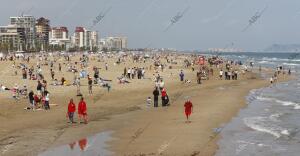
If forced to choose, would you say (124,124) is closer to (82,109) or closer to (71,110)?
(82,109)

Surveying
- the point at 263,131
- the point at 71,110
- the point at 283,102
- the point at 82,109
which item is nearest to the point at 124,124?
the point at 82,109

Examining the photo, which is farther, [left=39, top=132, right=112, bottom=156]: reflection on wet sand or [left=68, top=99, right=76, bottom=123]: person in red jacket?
[left=68, top=99, right=76, bottom=123]: person in red jacket

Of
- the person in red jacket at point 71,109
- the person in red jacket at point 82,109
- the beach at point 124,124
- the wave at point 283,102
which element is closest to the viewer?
the beach at point 124,124

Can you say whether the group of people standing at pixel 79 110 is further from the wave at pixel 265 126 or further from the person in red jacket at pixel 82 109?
the wave at pixel 265 126

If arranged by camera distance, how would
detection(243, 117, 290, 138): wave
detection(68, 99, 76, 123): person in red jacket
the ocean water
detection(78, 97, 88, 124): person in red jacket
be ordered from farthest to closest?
detection(78, 97, 88, 124): person in red jacket → detection(68, 99, 76, 123): person in red jacket → detection(243, 117, 290, 138): wave → the ocean water

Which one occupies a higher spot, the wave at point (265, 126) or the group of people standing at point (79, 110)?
the group of people standing at point (79, 110)

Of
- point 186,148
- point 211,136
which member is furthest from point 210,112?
point 186,148

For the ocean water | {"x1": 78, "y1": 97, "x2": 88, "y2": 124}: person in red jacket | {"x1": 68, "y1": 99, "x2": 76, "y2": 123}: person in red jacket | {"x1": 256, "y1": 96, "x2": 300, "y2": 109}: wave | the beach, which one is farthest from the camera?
{"x1": 256, "y1": 96, "x2": 300, "y2": 109}: wave

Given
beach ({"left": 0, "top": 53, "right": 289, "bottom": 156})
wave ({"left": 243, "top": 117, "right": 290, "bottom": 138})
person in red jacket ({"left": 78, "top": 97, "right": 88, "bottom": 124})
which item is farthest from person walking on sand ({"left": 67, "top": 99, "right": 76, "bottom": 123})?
wave ({"left": 243, "top": 117, "right": 290, "bottom": 138})

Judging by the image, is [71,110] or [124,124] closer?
[71,110]

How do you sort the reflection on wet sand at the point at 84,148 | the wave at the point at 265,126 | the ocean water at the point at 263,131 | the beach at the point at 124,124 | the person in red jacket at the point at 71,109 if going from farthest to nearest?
the person in red jacket at the point at 71,109 → the wave at the point at 265,126 → the beach at the point at 124,124 → the ocean water at the point at 263,131 → the reflection on wet sand at the point at 84,148

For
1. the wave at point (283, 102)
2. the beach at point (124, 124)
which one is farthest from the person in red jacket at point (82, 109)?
the wave at point (283, 102)

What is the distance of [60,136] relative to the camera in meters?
18.9

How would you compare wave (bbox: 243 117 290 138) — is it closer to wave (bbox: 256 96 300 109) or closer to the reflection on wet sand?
the reflection on wet sand
